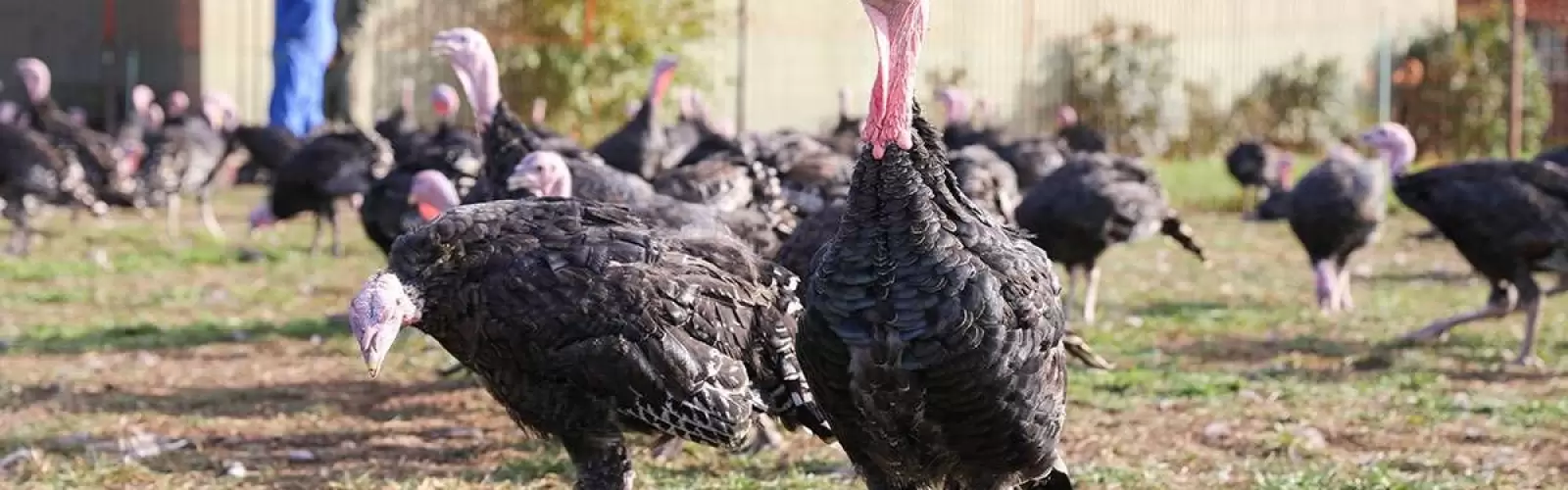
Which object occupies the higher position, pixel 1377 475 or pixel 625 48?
pixel 625 48

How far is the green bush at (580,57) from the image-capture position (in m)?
19.5

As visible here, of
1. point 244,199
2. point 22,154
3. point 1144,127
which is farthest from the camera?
point 1144,127

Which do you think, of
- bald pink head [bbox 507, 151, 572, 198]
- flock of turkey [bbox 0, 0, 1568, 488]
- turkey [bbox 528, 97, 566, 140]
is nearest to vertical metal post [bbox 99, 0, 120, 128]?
turkey [bbox 528, 97, 566, 140]

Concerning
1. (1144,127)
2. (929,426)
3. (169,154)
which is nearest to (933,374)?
(929,426)

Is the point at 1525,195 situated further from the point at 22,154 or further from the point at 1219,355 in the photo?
the point at 22,154

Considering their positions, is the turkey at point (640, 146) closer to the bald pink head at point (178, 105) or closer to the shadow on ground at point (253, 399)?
the shadow on ground at point (253, 399)

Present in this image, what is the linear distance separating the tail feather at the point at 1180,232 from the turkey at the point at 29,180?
25.4 feet

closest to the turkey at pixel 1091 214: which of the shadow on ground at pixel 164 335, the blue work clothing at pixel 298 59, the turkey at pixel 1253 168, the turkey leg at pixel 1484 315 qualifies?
the turkey leg at pixel 1484 315

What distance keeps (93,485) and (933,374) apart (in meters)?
3.10

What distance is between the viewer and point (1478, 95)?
20.8m

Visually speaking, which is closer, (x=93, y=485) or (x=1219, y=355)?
(x=93, y=485)

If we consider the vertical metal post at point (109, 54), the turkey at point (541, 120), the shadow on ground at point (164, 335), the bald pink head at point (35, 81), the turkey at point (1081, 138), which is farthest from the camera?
the vertical metal post at point (109, 54)

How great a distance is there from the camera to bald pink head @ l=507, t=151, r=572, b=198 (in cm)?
629

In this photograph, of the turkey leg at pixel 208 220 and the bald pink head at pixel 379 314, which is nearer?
the bald pink head at pixel 379 314
